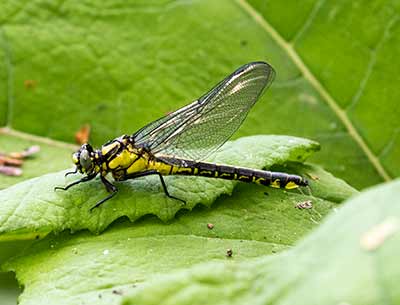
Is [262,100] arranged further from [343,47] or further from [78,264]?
[78,264]

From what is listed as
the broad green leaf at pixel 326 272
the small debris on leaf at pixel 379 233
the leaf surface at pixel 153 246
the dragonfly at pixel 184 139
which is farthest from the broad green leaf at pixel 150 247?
the small debris on leaf at pixel 379 233

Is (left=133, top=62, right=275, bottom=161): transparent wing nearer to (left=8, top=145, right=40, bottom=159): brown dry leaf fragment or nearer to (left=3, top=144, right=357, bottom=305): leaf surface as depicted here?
(left=3, top=144, right=357, bottom=305): leaf surface

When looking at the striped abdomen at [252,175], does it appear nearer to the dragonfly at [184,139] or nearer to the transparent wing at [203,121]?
the dragonfly at [184,139]

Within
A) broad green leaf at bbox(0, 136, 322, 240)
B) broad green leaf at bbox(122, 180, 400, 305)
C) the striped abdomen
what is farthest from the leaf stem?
broad green leaf at bbox(122, 180, 400, 305)

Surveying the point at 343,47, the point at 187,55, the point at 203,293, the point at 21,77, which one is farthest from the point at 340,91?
the point at 203,293

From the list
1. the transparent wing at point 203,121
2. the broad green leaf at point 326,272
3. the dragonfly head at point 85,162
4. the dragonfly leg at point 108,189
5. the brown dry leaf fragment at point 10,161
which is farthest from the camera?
the brown dry leaf fragment at point 10,161

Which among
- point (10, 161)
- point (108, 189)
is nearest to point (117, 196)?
point (108, 189)
